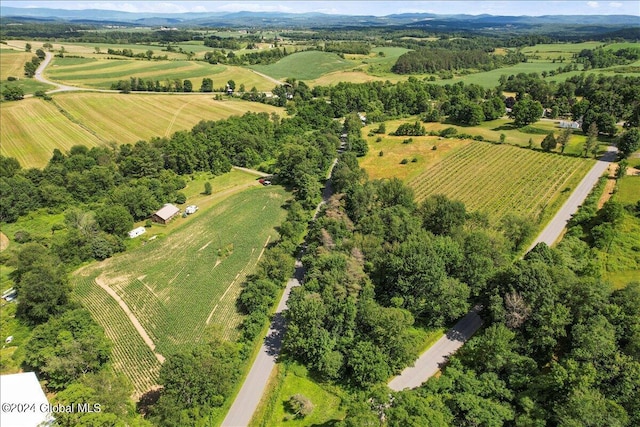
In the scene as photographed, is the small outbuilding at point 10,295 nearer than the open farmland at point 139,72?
Yes

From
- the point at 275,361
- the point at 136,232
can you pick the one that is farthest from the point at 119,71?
the point at 275,361

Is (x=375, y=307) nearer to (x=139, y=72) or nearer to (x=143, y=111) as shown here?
(x=143, y=111)

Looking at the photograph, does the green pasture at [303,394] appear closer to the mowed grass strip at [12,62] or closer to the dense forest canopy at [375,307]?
the dense forest canopy at [375,307]

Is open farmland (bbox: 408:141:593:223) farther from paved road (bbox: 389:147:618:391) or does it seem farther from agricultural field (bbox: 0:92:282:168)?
agricultural field (bbox: 0:92:282:168)

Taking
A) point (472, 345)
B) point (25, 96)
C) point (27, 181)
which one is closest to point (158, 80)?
point (25, 96)

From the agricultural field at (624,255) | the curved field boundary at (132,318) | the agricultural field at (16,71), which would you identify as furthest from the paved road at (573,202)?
the agricultural field at (16,71)

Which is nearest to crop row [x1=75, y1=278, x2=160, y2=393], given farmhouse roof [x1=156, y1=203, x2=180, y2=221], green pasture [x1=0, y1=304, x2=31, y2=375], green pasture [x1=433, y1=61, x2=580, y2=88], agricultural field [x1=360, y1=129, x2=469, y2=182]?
green pasture [x1=0, y1=304, x2=31, y2=375]
